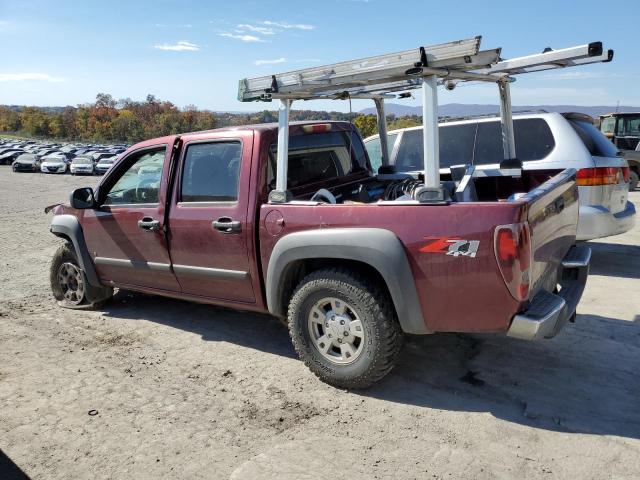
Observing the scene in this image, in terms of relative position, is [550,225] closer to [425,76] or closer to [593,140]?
[425,76]

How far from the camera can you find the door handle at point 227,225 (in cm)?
404

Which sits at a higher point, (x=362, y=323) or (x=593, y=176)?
(x=593, y=176)

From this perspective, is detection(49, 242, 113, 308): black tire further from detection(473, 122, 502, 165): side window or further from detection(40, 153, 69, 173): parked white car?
detection(40, 153, 69, 173): parked white car

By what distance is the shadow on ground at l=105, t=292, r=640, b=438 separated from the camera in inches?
131

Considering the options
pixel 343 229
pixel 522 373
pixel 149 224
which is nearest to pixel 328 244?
pixel 343 229

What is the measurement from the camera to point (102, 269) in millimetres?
5297

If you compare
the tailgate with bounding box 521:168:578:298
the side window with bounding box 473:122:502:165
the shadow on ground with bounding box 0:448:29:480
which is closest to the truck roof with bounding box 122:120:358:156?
the tailgate with bounding box 521:168:578:298

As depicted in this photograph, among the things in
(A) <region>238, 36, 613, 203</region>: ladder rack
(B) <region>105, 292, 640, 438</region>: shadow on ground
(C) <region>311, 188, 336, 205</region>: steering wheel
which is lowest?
(B) <region>105, 292, 640, 438</region>: shadow on ground

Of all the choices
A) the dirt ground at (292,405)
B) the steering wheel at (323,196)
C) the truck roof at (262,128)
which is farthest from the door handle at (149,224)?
the steering wheel at (323,196)

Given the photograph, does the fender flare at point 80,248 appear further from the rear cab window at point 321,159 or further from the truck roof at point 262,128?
the rear cab window at point 321,159

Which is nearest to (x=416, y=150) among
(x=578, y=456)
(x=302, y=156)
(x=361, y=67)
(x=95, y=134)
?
(x=302, y=156)

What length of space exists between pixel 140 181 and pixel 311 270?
6.53ft

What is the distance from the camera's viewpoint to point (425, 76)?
10.8 ft

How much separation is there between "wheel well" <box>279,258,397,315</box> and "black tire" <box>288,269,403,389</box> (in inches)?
2.4
